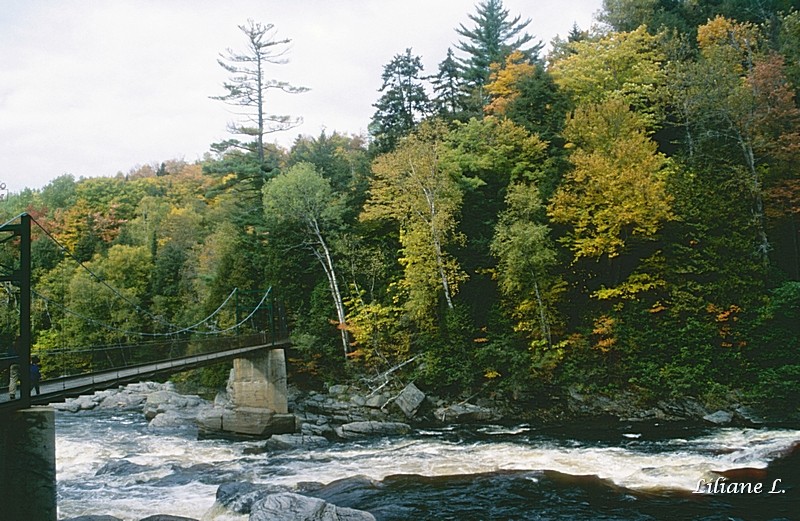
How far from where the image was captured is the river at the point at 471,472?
1202 cm

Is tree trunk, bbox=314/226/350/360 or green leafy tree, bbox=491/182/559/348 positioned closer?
green leafy tree, bbox=491/182/559/348

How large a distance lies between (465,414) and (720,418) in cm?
860

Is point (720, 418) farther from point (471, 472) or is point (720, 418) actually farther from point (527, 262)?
point (471, 472)

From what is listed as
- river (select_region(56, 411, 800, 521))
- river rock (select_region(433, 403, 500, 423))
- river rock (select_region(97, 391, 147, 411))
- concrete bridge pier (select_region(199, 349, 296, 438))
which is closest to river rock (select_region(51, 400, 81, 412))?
river rock (select_region(97, 391, 147, 411))

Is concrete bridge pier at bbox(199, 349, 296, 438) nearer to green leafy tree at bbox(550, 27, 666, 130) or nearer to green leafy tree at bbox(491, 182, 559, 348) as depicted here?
green leafy tree at bbox(491, 182, 559, 348)

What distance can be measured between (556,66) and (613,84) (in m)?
4.28

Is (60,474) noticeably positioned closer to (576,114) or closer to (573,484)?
(573,484)

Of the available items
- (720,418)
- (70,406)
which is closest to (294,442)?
(720,418)

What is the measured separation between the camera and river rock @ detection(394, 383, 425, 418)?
23078mm

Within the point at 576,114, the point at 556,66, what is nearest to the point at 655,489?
the point at 576,114

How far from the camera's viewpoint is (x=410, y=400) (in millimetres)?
23391

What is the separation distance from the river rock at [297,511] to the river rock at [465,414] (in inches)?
470

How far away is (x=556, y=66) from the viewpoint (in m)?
32.7

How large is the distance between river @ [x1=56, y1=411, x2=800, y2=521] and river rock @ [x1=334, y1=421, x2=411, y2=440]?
0.85 m
